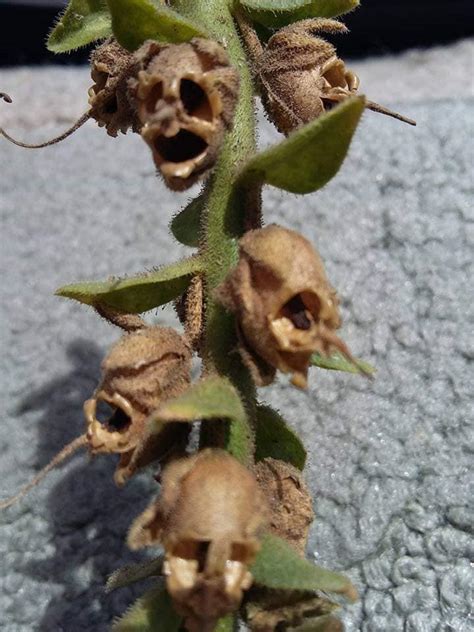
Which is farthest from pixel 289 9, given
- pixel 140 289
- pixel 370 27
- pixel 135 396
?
pixel 370 27

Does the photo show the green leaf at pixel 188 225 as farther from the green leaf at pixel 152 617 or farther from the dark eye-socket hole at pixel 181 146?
the green leaf at pixel 152 617

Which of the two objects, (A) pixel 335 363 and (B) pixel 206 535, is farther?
(A) pixel 335 363

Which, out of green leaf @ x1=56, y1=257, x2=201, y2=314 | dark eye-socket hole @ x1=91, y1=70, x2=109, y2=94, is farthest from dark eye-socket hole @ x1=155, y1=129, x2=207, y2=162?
dark eye-socket hole @ x1=91, y1=70, x2=109, y2=94

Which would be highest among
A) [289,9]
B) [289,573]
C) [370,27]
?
[289,9]

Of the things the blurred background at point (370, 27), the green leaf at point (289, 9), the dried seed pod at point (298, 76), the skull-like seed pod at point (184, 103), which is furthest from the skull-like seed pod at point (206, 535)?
the blurred background at point (370, 27)

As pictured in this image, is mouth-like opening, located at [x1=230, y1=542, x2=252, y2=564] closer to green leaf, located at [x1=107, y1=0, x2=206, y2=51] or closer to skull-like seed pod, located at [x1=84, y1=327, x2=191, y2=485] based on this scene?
skull-like seed pod, located at [x1=84, y1=327, x2=191, y2=485]

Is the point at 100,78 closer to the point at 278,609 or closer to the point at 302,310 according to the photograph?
the point at 302,310
